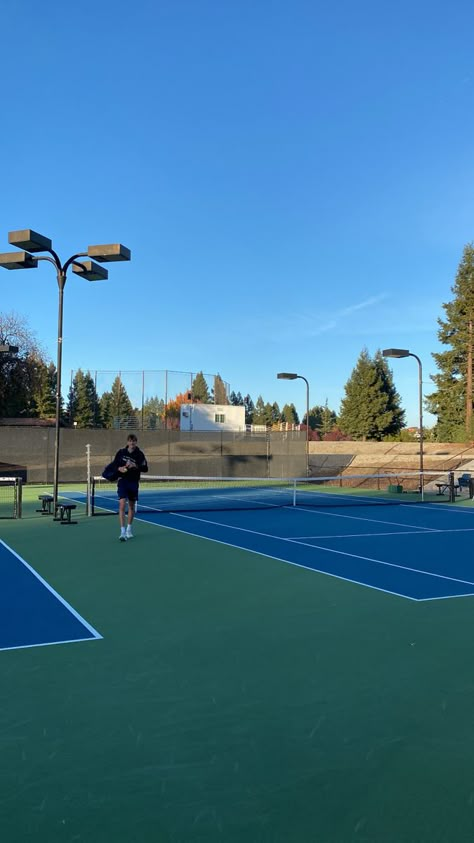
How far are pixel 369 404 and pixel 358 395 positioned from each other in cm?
155

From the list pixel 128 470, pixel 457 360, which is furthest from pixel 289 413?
pixel 128 470

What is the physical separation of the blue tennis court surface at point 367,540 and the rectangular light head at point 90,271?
5.13 metres

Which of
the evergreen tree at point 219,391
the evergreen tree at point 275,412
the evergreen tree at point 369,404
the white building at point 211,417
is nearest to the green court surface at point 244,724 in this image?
the white building at point 211,417

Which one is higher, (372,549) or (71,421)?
(71,421)

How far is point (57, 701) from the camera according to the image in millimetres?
4059

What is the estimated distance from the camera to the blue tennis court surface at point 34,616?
5406mm

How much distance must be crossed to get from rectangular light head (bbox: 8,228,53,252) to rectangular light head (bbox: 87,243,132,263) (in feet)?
2.61

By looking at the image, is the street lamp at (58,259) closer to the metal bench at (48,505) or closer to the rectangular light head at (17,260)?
the rectangular light head at (17,260)

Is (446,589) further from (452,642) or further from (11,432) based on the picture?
(11,432)

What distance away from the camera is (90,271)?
1303 centimetres

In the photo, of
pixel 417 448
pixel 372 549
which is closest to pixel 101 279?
pixel 372 549

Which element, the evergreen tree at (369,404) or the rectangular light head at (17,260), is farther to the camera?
the evergreen tree at (369,404)

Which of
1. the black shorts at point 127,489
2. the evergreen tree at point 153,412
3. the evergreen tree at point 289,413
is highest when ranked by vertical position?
the evergreen tree at point 289,413

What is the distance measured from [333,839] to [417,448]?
36.2 metres
